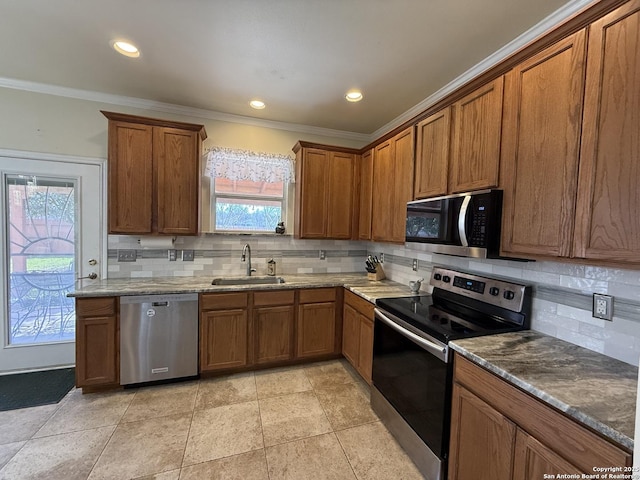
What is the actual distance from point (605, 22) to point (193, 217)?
3.04 m

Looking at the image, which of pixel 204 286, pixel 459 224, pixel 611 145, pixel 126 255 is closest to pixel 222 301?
pixel 204 286

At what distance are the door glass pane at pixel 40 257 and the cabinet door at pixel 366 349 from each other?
9.66ft

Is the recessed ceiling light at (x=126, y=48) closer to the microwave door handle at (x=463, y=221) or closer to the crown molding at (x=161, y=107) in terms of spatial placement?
the crown molding at (x=161, y=107)

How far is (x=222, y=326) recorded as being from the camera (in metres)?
2.62

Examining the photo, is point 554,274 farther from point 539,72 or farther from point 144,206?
point 144,206

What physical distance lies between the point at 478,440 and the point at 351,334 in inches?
60.8

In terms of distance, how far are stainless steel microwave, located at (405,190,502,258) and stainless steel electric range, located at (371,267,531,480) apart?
0.35 metres

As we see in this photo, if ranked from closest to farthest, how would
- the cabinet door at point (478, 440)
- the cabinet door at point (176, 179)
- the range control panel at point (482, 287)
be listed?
the cabinet door at point (478, 440)
the range control panel at point (482, 287)
the cabinet door at point (176, 179)

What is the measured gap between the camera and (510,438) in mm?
1145

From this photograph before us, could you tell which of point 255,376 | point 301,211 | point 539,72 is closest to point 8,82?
point 301,211

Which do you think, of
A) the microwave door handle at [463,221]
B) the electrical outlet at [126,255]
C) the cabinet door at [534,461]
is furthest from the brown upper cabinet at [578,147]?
the electrical outlet at [126,255]

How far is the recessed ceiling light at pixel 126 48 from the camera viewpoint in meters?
1.95

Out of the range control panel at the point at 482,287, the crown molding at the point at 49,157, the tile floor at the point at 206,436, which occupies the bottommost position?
the tile floor at the point at 206,436

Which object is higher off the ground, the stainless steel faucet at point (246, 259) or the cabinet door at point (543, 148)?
the cabinet door at point (543, 148)
